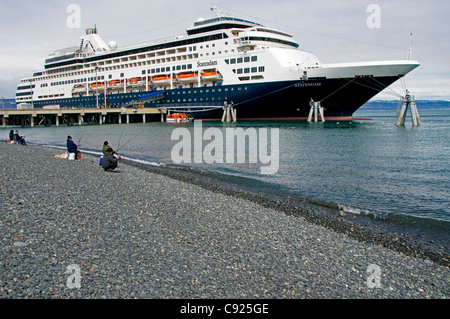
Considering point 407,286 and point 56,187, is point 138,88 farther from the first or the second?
point 407,286

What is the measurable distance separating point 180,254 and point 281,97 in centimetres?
3830

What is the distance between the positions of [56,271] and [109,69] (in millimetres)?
65413

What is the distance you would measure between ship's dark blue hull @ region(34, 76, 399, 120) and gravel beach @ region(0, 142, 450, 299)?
34096mm

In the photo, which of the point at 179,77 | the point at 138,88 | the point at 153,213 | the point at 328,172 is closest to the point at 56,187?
the point at 153,213

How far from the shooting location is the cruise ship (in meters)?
39.4

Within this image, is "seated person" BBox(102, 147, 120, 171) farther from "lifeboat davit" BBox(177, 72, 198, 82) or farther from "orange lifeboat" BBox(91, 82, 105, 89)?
"orange lifeboat" BBox(91, 82, 105, 89)

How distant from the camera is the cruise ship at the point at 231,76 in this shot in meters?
39.4

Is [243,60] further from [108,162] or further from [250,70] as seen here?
[108,162]

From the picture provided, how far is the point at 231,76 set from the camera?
45.4 metres

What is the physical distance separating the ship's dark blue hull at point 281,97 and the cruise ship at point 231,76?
0.11m

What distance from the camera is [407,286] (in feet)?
17.4

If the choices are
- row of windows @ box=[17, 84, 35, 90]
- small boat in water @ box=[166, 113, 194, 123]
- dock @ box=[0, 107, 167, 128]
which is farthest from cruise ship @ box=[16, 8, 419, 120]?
row of windows @ box=[17, 84, 35, 90]

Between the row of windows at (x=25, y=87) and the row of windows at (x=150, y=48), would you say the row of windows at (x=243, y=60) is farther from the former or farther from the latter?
the row of windows at (x=25, y=87)
